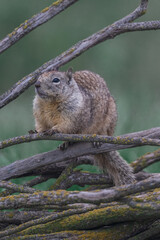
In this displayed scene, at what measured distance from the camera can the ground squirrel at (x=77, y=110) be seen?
4598 mm

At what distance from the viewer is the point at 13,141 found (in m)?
3.69

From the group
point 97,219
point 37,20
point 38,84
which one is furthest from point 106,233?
point 37,20

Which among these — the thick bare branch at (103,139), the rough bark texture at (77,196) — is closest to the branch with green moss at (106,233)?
the rough bark texture at (77,196)

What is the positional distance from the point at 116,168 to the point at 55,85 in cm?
103

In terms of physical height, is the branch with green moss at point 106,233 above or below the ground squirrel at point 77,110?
below

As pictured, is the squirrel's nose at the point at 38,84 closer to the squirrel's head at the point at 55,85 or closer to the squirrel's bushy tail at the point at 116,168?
the squirrel's head at the point at 55,85

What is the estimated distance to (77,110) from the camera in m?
4.69

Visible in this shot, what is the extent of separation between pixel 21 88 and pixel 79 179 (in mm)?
1155

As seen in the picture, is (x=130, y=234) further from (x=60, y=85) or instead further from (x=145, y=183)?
(x=60, y=85)

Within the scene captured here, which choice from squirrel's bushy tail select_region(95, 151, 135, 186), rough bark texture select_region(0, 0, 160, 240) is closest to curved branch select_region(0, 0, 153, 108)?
rough bark texture select_region(0, 0, 160, 240)

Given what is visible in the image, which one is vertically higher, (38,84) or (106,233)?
(38,84)

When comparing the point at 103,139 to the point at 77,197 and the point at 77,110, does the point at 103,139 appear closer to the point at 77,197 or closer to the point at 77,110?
the point at 77,197

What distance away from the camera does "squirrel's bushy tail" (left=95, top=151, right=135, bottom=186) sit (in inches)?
188

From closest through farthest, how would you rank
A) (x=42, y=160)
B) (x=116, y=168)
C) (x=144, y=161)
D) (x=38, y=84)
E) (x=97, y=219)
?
(x=97, y=219)
(x=38, y=84)
(x=42, y=160)
(x=116, y=168)
(x=144, y=161)
